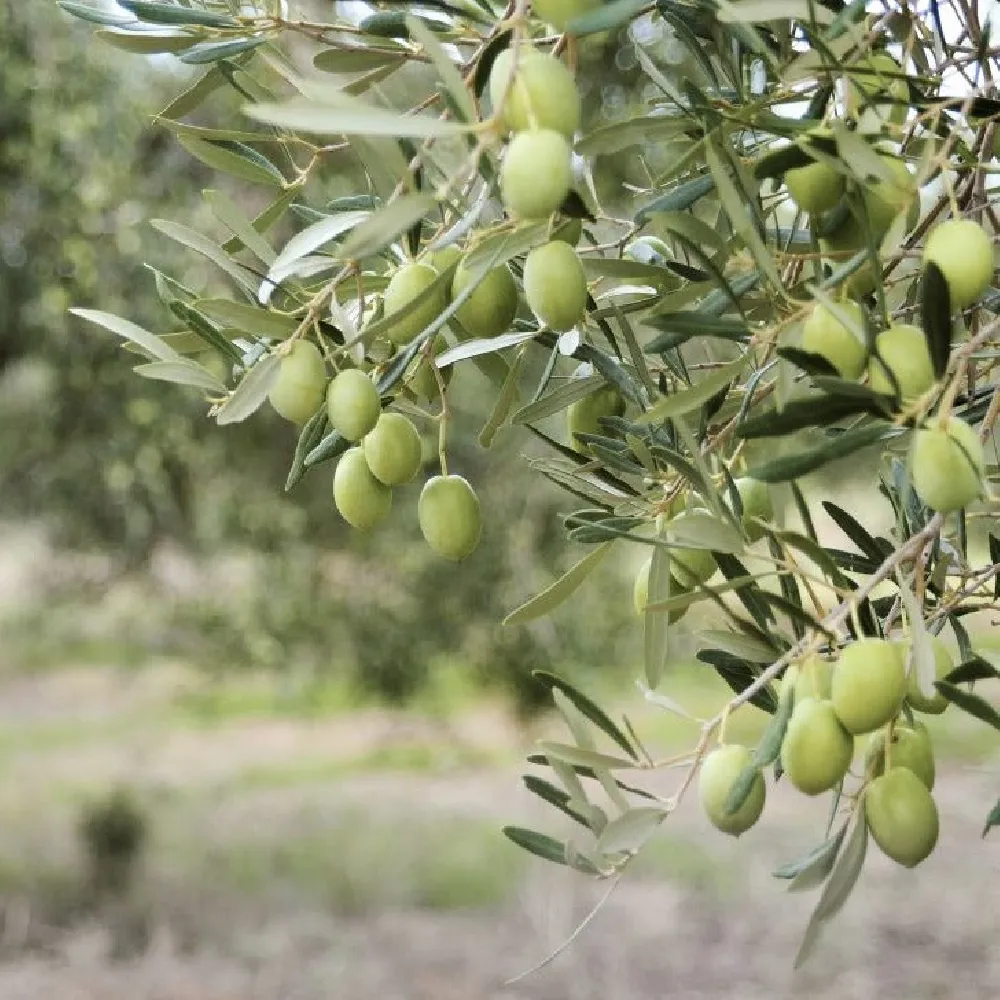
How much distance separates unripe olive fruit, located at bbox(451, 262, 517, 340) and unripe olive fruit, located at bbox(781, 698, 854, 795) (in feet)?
0.45

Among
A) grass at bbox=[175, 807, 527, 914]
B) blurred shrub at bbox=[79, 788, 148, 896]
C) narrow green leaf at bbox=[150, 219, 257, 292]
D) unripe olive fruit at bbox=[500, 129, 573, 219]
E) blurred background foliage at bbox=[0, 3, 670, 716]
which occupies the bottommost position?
grass at bbox=[175, 807, 527, 914]

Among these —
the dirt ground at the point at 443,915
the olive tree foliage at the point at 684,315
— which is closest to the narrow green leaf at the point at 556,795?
the olive tree foliage at the point at 684,315

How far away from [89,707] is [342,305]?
348 centimetres

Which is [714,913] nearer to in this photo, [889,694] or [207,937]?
[207,937]

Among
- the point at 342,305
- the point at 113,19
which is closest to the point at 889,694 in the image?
the point at 342,305

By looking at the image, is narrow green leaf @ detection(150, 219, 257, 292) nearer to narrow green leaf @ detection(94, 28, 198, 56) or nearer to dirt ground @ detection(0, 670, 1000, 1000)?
narrow green leaf @ detection(94, 28, 198, 56)

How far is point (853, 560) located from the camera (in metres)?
0.50

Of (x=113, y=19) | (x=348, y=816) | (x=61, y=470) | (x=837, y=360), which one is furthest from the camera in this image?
(x=348, y=816)

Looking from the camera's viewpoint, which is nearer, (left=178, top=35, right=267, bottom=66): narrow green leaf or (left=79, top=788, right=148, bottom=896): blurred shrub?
(left=178, top=35, right=267, bottom=66): narrow green leaf

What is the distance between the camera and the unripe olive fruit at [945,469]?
0.30 metres

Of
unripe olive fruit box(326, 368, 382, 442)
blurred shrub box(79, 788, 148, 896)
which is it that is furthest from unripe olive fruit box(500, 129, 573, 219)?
blurred shrub box(79, 788, 148, 896)

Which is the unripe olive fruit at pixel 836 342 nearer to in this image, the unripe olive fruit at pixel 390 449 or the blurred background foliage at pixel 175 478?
the unripe olive fruit at pixel 390 449

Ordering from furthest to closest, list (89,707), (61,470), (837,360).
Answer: (89,707) → (61,470) → (837,360)

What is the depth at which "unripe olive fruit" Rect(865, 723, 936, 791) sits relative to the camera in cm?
38
